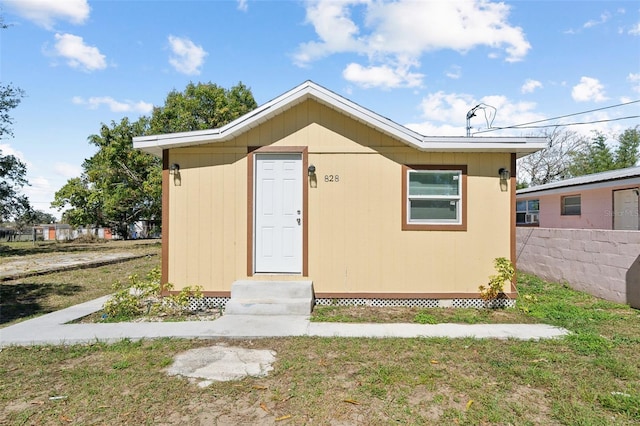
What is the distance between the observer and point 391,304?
5.77 metres

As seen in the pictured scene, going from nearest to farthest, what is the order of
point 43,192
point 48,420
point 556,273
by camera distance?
point 48,420
point 556,273
point 43,192

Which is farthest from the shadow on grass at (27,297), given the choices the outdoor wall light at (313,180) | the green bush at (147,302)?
the outdoor wall light at (313,180)

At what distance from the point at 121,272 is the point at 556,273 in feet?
38.8

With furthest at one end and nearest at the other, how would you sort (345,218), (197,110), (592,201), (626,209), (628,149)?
(628,149), (197,110), (592,201), (626,209), (345,218)

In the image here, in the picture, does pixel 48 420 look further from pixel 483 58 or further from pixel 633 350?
pixel 483 58

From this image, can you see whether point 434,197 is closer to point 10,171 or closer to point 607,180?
point 607,180

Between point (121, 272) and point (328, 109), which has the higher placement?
point (328, 109)

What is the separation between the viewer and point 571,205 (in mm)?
11852

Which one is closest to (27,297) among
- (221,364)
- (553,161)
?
(221,364)

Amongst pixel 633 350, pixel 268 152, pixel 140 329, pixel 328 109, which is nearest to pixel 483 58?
pixel 328 109

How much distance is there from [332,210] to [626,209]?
9725mm

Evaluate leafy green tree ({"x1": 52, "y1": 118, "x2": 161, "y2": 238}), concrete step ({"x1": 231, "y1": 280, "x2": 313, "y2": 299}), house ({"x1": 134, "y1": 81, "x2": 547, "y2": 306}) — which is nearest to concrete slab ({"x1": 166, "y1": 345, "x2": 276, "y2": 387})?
concrete step ({"x1": 231, "y1": 280, "x2": 313, "y2": 299})

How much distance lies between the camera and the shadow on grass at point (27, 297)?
5.46m

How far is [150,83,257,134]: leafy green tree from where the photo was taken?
60.0ft
